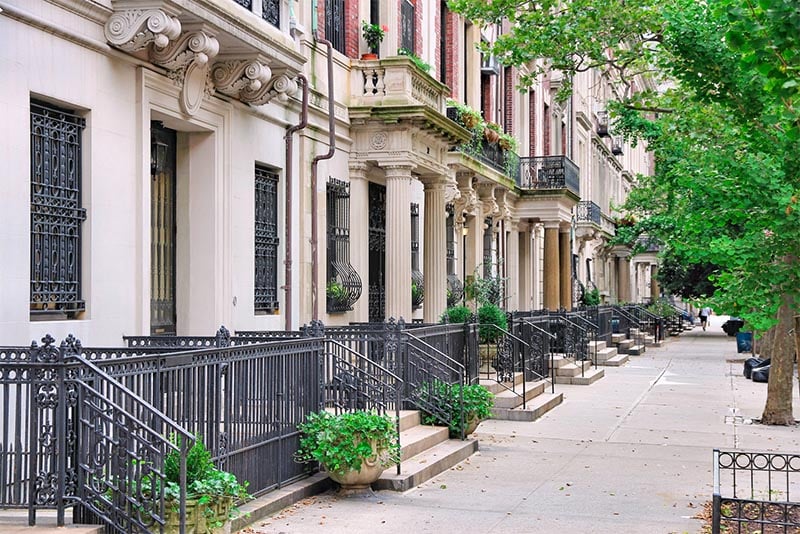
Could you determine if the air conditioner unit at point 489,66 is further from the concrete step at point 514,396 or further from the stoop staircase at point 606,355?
the concrete step at point 514,396

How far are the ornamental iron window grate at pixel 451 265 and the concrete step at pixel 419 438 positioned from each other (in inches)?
389

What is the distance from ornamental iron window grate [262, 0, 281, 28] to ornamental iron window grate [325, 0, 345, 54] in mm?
2926

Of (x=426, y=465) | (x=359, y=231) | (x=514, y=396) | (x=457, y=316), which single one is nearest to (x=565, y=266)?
(x=457, y=316)

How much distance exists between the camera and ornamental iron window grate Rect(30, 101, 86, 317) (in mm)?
9914

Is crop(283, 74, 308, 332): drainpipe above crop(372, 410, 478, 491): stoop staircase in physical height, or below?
above

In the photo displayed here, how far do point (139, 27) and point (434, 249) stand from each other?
9.80 m

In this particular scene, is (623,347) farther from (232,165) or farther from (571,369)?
(232,165)

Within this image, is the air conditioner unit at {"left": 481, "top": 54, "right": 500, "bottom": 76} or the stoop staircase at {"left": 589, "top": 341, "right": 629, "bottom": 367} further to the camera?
the stoop staircase at {"left": 589, "top": 341, "right": 629, "bottom": 367}

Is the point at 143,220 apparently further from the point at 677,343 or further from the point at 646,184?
the point at 677,343

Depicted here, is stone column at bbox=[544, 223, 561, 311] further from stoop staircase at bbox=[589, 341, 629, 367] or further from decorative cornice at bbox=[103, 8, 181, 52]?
decorative cornice at bbox=[103, 8, 181, 52]

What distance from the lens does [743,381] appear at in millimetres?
26188

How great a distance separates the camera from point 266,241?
15.3 m

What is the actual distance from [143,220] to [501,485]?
473 cm

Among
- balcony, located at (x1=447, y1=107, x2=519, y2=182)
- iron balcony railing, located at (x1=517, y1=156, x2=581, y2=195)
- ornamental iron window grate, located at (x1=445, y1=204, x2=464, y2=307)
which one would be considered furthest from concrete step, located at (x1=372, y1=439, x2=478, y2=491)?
iron balcony railing, located at (x1=517, y1=156, x2=581, y2=195)
